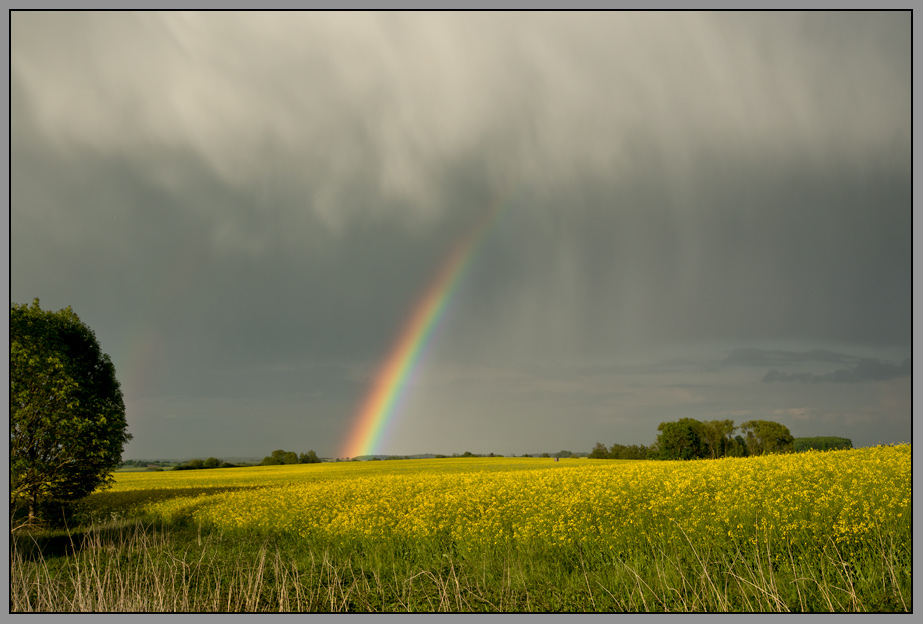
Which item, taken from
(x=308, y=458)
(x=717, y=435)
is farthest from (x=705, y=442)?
(x=308, y=458)

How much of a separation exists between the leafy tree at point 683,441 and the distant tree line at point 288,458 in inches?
2257

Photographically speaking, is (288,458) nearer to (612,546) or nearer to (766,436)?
(766,436)

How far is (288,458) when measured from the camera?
89562mm

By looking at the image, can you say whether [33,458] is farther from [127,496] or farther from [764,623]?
[127,496]

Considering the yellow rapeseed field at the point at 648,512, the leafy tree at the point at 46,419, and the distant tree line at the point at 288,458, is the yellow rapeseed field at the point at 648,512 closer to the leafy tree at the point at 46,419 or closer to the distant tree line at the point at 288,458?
the leafy tree at the point at 46,419

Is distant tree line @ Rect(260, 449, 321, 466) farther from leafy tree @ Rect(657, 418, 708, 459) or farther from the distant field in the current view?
the distant field

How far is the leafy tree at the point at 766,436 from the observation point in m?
69.5

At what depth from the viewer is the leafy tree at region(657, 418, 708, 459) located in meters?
76.6

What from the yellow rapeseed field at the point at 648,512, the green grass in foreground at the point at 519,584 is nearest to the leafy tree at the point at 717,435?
the yellow rapeseed field at the point at 648,512

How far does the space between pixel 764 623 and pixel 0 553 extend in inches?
348

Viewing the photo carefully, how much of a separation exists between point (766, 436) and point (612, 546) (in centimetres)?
7102

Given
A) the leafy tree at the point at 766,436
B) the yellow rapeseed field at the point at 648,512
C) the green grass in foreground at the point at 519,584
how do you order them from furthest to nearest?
the leafy tree at the point at 766,436 → the yellow rapeseed field at the point at 648,512 → the green grass in foreground at the point at 519,584

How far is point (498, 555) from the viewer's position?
11.8m

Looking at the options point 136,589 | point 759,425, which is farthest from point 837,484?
point 759,425
